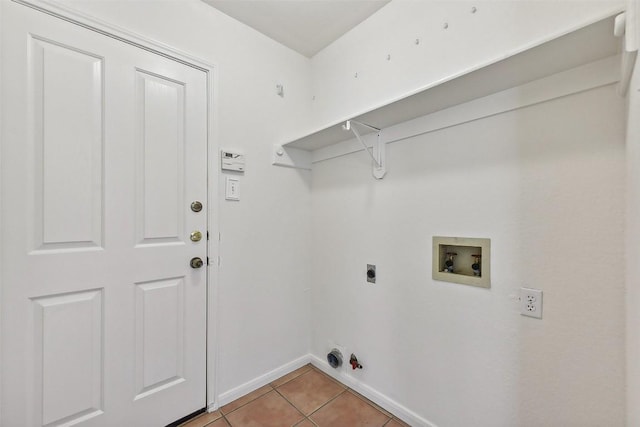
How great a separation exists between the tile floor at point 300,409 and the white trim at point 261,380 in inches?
1.1

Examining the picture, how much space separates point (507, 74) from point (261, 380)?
7.06 ft

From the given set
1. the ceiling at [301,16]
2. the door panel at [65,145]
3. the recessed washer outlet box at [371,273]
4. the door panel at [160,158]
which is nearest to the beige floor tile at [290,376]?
the recessed washer outlet box at [371,273]

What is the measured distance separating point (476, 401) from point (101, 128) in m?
2.16

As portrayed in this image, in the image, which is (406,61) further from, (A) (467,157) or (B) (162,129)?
(B) (162,129)

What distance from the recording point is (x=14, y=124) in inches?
41.5

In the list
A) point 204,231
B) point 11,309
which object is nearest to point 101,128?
point 204,231

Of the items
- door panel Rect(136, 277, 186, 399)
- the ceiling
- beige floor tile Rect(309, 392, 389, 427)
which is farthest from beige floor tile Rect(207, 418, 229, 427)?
the ceiling

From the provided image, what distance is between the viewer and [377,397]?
1.60 metres

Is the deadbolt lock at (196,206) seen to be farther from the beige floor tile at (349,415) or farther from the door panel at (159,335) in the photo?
the beige floor tile at (349,415)

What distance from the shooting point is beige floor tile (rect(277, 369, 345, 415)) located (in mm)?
1616

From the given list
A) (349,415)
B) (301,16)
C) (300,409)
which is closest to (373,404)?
(349,415)

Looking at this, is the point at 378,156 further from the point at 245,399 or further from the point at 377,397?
the point at 245,399

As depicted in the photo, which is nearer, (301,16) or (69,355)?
(69,355)

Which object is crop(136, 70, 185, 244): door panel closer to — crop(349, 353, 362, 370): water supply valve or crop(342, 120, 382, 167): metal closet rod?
crop(342, 120, 382, 167): metal closet rod
